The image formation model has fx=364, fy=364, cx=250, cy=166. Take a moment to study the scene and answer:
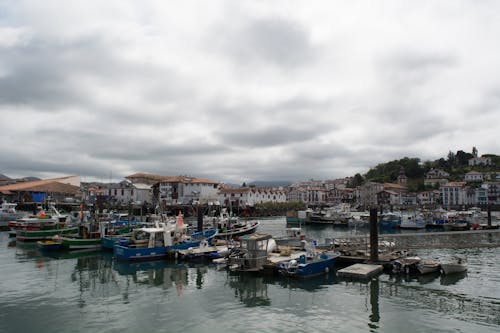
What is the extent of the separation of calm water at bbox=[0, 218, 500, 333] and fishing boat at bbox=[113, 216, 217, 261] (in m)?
2.92

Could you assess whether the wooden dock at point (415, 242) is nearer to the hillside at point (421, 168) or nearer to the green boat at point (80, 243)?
the green boat at point (80, 243)

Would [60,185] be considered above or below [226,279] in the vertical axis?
above

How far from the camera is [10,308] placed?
15.8 m

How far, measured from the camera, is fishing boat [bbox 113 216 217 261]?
27594 mm

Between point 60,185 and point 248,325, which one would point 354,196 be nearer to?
point 60,185

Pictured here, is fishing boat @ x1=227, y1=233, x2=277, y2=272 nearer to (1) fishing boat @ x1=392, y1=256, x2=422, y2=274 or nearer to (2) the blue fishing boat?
(2) the blue fishing boat

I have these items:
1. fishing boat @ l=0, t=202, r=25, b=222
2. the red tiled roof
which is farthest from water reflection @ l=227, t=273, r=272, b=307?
the red tiled roof

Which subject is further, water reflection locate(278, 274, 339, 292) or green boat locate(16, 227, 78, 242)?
green boat locate(16, 227, 78, 242)

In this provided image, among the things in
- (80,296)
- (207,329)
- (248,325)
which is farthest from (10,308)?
(248,325)

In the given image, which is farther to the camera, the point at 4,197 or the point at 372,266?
the point at 4,197

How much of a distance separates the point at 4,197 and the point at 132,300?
83540 millimetres

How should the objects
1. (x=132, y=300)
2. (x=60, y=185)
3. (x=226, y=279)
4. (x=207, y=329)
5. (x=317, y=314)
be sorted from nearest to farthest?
(x=207, y=329) < (x=317, y=314) < (x=132, y=300) < (x=226, y=279) < (x=60, y=185)

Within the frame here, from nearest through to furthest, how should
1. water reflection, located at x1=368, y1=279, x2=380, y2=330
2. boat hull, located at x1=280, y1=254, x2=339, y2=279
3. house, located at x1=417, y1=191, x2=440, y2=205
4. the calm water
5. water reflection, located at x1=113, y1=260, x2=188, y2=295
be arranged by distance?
1. the calm water
2. water reflection, located at x1=368, y1=279, x2=380, y2=330
3. water reflection, located at x1=113, y1=260, x2=188, y2=295
4. boat hull, located at x1=280, y1=254, x2=339, y2=279
5. house, located at x1=417, y1=191, x2=440, y2=205

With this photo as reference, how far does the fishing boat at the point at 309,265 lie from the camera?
69.3 feet
